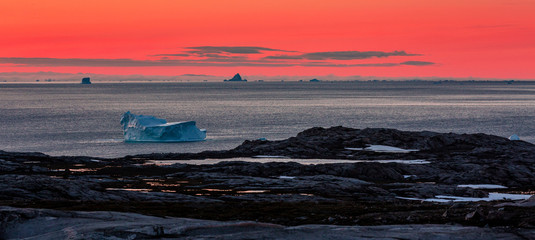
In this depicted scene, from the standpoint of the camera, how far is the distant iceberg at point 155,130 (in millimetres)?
126188

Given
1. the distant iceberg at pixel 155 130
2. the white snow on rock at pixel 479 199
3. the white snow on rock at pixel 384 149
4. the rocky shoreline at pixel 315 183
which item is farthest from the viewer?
the distant iceberg at pixel 155 130

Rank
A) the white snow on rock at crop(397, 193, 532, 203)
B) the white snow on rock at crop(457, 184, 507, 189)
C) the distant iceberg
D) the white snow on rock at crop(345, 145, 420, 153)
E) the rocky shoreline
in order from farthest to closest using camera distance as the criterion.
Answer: the distant iceberg
the white snow on rock at crop(345, 145, 420, 153)
the white snow on rock at crop(457, 184, 507, 189)
the white snow on rock at crop(397, 193, 532, 203)
the rocky shoreline

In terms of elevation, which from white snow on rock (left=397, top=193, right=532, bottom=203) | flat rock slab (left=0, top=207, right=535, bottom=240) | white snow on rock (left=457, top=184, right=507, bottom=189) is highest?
flat rock slab (left=0, top=207, right=535, bottom=240)

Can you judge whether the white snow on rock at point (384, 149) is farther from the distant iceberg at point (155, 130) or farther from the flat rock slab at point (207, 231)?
the flat rock slab at point (207, 231)

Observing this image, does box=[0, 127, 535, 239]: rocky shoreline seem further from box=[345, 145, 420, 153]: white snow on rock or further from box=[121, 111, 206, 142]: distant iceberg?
box=[121, 111, 206, 142]: distant iceberg

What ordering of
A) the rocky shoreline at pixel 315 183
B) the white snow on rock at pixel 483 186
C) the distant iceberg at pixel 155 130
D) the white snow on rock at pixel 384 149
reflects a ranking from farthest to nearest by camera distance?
the distant iceberg at pixel 155 130 < the white snow on rock at pixel 384 149 < the white snow on rock at pixel 483 186 < the rocky shoreline at pixel 315 183

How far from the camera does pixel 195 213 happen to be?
3650cm

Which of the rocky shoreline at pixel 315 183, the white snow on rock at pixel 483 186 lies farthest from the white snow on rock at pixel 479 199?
the white snow on rock at pixel 483 186

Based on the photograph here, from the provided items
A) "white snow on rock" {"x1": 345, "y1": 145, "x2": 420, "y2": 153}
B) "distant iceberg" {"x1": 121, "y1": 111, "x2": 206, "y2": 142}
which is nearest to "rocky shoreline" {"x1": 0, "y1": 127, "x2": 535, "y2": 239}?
"white snow on rock" {"x1": 345, "y1": 145, "x2": 420, "y2": 153}

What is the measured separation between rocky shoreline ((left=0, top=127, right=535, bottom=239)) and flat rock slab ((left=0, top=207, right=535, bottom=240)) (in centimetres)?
32

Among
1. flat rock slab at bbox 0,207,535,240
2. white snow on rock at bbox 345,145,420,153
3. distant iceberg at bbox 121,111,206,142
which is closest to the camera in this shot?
flat rock slab at bbox 0,207,535,240

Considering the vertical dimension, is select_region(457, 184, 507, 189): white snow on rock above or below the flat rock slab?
below

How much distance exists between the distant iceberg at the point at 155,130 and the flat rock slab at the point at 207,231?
324ft

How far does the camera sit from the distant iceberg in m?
126
